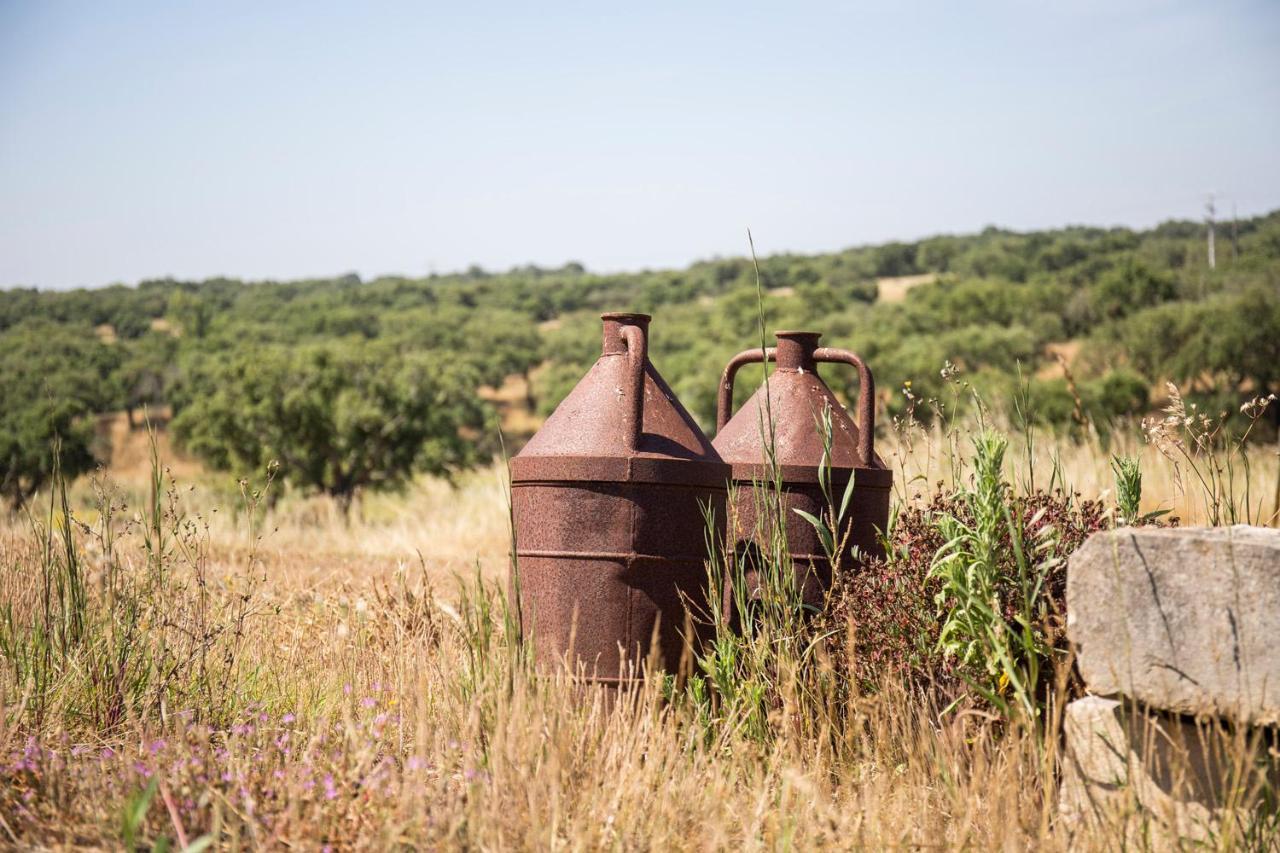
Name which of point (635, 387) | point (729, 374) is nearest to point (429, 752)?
point (635, 387)

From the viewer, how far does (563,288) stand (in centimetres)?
10794

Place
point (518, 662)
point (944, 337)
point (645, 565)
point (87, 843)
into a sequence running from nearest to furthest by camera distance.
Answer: point (87, 843) → point (518, 662) → point (645, 565) → point (944, 337)

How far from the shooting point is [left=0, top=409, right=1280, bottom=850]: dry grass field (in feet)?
8.66

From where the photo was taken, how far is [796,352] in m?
4.83

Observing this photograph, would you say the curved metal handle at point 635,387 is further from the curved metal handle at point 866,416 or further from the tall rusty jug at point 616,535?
the curved metal handle at point 866,416

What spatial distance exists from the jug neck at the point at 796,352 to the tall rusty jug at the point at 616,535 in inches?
33.1

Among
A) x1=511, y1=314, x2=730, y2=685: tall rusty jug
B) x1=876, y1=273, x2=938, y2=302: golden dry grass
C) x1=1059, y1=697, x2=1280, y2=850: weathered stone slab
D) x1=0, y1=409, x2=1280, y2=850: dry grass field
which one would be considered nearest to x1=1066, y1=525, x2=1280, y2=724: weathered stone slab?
x1=1059, y1=697, x2=1280, y2=850: weathered stone slab

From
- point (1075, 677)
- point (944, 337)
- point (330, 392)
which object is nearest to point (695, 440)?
point (1075, 677)

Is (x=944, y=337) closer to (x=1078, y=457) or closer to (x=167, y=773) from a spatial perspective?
(x=1078, y=457)

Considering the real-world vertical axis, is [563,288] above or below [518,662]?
above

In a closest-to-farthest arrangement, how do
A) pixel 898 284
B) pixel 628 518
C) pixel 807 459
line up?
pixel 628 518 → pixel 807 459 → pixel 898 284

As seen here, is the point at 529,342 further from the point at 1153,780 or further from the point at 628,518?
the point at 1153,780

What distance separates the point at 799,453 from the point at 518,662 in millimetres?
1676

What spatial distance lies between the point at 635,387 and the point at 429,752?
4.92 ft
